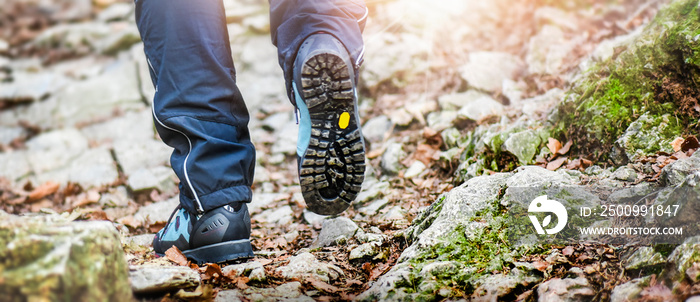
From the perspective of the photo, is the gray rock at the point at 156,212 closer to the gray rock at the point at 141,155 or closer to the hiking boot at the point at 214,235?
the gray rock at the point at 141,155

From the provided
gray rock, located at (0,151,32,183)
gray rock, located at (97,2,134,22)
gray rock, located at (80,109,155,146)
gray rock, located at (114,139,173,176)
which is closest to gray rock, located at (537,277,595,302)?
gray rock, located at (114,139,173,176)

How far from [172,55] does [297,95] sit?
53 centimetres

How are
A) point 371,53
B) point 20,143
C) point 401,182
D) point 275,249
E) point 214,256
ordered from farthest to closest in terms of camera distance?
point 20,143 < point 371,53 < point 401,182 < point 275,249 < point 214,256

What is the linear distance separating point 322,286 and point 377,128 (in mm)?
2444

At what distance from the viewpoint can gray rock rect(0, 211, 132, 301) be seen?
0.96 metres

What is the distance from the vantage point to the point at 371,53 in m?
4.74

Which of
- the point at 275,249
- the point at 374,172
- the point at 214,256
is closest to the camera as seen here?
the point at 214,256

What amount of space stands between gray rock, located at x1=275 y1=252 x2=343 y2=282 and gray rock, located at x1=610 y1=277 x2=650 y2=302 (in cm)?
93

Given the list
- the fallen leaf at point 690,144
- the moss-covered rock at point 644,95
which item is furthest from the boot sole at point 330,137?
the fallen leaf at point 690,144

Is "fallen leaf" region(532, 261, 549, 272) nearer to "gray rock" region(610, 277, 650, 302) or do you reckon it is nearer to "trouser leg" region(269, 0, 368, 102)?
"gray rock" region(610, 277, 650, 302)

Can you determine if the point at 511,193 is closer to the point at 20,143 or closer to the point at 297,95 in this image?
the point at 297,95

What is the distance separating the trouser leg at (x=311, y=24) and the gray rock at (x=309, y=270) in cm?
69

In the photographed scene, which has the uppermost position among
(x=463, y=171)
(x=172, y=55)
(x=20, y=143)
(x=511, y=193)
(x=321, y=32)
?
(x=321, y=32)

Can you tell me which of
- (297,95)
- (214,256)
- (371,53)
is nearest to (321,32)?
(297,95)
